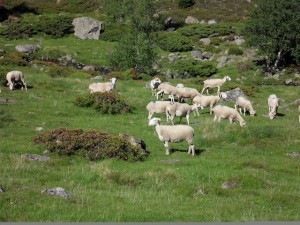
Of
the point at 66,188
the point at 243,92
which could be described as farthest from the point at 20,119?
the point at 243,92

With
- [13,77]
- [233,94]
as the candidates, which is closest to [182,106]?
[233,94]

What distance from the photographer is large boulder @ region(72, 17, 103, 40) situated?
75250mm

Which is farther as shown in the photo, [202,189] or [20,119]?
[20,119]

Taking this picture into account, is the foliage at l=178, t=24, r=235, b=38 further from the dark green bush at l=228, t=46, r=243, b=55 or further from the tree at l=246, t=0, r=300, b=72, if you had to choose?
the tree at l=246, t=0, r=300, b=72

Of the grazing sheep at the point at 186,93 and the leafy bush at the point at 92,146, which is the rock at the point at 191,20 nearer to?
the grazing sheep at the point at 186,93

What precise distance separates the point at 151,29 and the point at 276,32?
1697 cm

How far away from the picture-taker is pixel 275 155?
1984 centimetres

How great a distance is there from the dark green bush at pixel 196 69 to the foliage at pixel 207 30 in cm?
2335

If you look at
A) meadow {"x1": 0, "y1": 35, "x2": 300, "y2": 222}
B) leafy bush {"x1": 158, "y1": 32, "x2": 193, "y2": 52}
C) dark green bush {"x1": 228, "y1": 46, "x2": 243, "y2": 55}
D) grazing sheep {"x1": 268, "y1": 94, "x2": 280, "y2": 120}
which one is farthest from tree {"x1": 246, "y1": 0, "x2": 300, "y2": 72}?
meadow {"x1": 0, "y1": 35, "x2": 300, "y2": 222}

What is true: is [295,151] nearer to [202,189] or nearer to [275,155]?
[275,155]

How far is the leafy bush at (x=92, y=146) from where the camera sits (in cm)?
1758

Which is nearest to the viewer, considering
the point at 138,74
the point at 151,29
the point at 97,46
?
the point at 138,74

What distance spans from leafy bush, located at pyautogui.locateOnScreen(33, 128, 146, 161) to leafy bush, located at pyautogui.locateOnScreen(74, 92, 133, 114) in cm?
963

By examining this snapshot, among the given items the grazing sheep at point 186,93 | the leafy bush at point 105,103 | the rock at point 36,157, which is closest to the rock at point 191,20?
the grazing sheep at point 186,93
